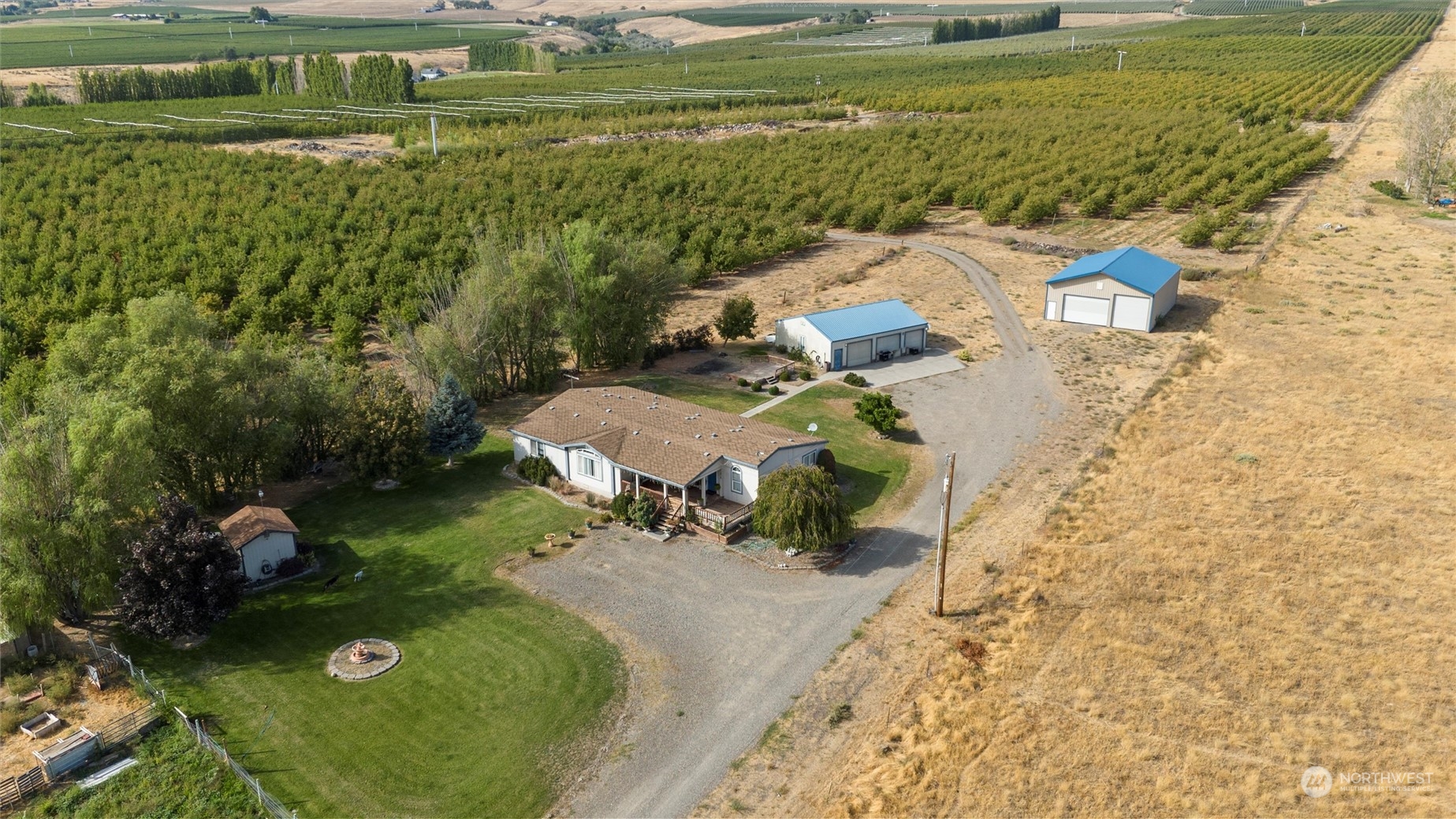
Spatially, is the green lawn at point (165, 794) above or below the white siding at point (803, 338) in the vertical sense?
below

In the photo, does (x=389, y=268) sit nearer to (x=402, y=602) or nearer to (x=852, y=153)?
(x=402, y=602)

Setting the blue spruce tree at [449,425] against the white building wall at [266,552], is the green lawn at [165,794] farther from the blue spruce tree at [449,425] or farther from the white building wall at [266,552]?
the blue spruce tree at [449,425]

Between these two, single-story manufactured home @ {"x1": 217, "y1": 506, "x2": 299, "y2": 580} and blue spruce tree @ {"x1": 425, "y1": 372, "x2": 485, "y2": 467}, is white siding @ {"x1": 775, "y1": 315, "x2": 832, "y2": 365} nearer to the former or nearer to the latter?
blue spruce tree @ {"x1": 425, "y1": 372, "x2": 485, "y2": 467}

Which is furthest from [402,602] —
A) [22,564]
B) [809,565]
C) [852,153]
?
[852,153]

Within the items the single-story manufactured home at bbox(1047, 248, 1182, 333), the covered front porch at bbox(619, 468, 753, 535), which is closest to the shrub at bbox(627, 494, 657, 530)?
the covered front porch at bbox(619, 468, 753, 535)

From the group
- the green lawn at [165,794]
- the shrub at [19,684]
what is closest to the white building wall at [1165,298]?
the green lawn at [165,794]

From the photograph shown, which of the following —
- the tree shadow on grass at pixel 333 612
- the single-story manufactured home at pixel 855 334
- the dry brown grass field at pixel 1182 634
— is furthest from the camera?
the single-story manufactured home at pixel 855 334

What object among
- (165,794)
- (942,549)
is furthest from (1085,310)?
(165,794)

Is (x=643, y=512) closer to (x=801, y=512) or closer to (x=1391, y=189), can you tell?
(x=801, y=512)
